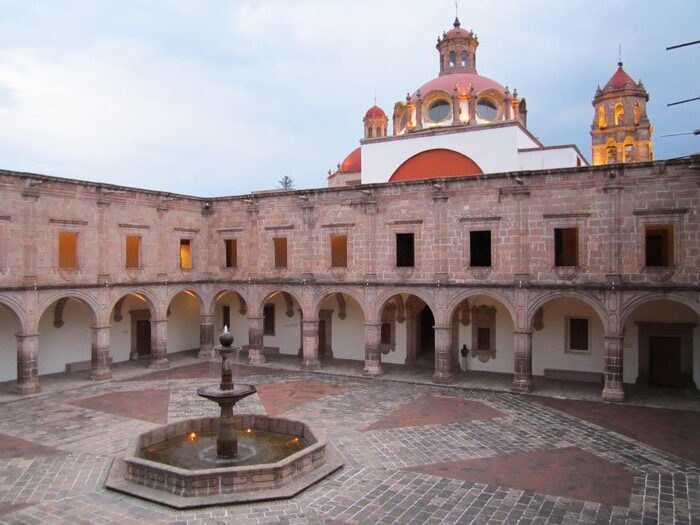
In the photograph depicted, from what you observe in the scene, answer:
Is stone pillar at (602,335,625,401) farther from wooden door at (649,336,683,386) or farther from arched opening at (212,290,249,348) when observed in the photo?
arched opening at (212,290,249,348)

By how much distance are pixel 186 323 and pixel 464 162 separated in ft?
48.3

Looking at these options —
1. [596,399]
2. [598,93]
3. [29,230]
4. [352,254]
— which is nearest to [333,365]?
[352,254]

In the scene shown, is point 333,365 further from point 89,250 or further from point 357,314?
point 89,250

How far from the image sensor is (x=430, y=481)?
10.2 m

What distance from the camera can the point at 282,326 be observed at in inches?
966

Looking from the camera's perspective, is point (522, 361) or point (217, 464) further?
point (522, 361)

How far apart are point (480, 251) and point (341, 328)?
7.18 meters

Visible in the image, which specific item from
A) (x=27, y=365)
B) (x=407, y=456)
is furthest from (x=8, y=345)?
(x=407, y=456)

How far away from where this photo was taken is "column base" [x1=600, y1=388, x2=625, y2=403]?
53.0 ft

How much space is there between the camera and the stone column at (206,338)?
76.6ft

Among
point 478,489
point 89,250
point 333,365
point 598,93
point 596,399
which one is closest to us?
point 478,489

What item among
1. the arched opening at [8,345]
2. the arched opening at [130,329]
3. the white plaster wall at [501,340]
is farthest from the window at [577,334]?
the arched opening at [8,345]

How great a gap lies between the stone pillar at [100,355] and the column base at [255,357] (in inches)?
213

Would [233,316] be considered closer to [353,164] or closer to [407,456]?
[353,164]
